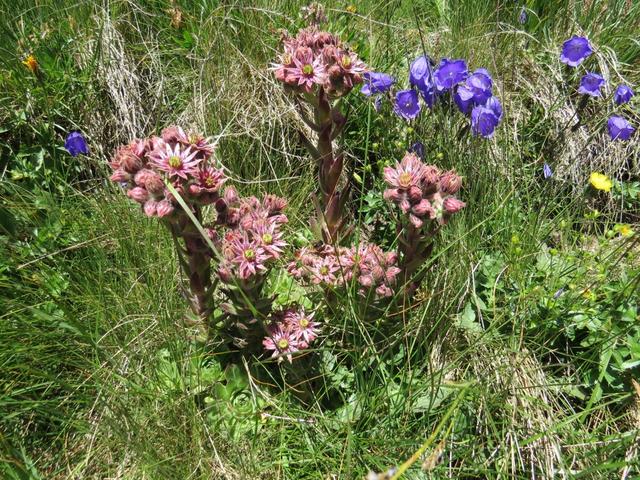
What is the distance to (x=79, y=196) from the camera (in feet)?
9.05

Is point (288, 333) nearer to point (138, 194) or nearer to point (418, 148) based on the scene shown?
point (138, 194)

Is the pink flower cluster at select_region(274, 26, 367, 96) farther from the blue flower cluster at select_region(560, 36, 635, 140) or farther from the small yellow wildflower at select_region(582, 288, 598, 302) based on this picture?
the blue flower cluster at select_region(560, 36, 635, 140)

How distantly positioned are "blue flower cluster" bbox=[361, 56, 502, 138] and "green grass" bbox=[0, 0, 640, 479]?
11 centimetres

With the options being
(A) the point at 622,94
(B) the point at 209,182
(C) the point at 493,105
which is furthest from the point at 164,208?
(A) the point at 622,94

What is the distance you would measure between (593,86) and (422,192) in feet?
4.95

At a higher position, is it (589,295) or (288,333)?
(288,333)

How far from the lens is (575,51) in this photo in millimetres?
2867

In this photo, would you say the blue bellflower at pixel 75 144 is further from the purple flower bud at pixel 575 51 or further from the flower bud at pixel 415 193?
the purple flower bud at pixel 575 51

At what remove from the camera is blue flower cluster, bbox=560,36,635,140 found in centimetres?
268

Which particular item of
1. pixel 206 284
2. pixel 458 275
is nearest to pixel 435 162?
pixel 458 275

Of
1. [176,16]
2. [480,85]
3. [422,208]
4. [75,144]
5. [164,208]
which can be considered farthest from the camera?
[176,16]

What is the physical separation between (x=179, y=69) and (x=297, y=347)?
6.10ft

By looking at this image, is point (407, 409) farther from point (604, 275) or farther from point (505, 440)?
point (604, 275)

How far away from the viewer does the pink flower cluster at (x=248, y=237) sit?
175cm
